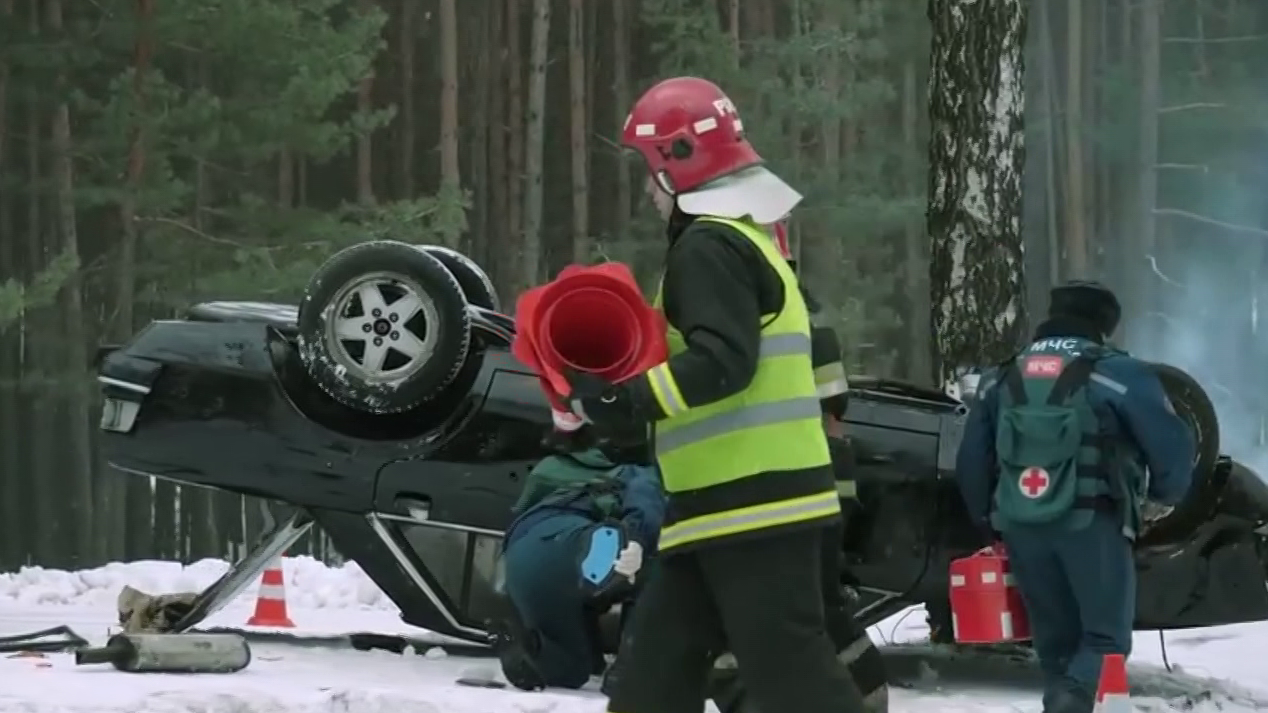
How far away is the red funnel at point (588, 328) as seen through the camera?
4.20m

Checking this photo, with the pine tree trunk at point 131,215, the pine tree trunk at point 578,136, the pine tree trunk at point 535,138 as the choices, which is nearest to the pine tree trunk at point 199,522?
the pine tree trunk at point 131,215

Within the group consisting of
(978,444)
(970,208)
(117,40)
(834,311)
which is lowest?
(834,311)

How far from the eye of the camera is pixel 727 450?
4262 millimetres

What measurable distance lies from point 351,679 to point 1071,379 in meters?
2.59

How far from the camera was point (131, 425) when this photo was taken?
743cm

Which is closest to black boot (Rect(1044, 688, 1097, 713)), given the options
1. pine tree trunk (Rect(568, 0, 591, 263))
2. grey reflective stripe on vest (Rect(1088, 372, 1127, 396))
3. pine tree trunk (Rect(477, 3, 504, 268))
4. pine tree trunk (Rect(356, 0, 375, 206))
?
grey reflective stripe on vest (Rect(1088, 372, 1127, 396))

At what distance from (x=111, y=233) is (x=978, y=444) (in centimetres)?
2050

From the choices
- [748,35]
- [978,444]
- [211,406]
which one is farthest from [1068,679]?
[748,35]

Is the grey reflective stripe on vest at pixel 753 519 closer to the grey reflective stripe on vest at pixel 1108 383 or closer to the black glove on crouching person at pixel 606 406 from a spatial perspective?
the black glove on crouching person at pixel 606 406

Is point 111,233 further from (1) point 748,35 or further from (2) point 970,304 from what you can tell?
(2) point 970,304

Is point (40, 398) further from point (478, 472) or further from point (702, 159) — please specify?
point (702, 159)

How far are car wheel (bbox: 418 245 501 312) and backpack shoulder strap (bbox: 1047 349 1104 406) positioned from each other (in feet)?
7.75

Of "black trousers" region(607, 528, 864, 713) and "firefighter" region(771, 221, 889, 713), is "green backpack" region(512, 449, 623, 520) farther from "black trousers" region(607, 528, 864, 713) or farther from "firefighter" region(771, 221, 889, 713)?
"black trousers" region(607, 528, 864, 713)

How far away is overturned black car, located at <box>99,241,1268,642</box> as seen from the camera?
7023mm
